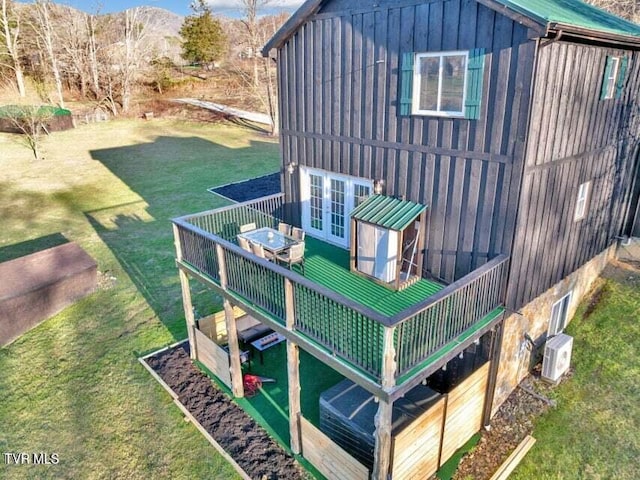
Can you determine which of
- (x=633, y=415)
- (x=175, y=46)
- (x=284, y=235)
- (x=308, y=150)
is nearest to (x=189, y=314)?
(x=284, y=235)

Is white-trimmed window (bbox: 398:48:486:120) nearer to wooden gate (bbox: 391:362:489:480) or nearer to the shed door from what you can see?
the shed door

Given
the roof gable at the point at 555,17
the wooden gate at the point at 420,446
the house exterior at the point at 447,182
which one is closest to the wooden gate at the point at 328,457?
the house exterior at the point at 447,182

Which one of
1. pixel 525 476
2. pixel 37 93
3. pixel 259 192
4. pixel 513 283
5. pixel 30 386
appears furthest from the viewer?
pixel 37 93

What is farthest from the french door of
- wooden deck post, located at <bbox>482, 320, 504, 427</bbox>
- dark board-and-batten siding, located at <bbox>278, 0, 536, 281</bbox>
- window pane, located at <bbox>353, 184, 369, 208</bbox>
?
wooden deck post, located at <bbox>482, 320, 504, 427</bbox>

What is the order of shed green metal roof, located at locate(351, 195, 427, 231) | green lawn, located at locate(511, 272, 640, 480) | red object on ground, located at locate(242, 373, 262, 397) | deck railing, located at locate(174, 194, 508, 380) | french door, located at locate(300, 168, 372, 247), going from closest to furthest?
deck railing, located at locate(174, 194, 508, 380), green lawn, located at locate(511, 272, 640, 480), shed green metal roof, located at locate(351, 195, 427, 231), red object on ground, located at locate(242, 373, 262, 397), french door, located at locate(300, 168, 372, 247)

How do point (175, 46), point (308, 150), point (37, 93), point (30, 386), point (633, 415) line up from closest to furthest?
point (633, 415)
point (30, 386)
point (308, 150)
point (37, 93)
point (175, 46)

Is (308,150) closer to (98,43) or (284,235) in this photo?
(284,235)

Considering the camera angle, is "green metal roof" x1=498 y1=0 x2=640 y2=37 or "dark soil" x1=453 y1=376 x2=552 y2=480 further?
"dark soil" x1=453 y1=376 x2=552 y2=480
